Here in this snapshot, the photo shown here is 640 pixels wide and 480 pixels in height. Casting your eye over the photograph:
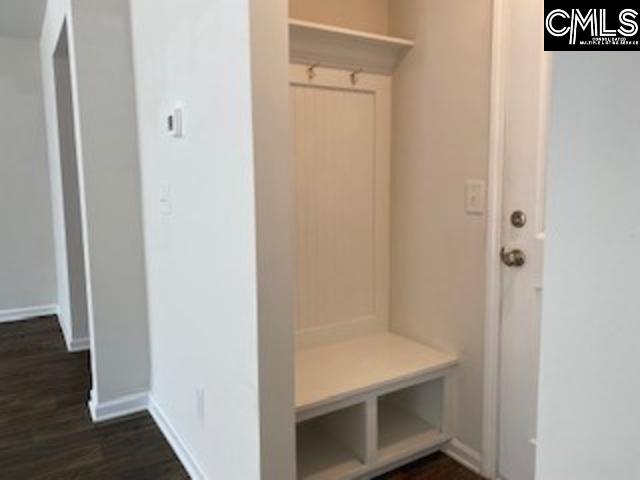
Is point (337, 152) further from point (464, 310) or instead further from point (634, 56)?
point (634, 56)

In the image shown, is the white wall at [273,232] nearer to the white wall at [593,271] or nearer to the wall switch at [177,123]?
the wall switch at [177,123]

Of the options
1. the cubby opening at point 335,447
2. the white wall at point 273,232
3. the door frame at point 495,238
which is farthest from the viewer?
the cubby opening at point 335,447

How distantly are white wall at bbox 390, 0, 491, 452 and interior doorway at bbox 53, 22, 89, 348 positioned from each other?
7.58 ft

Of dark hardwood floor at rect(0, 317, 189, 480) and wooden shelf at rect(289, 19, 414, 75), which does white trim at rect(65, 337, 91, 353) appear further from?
wooden shelf at rect(289, 19, 414, 75)

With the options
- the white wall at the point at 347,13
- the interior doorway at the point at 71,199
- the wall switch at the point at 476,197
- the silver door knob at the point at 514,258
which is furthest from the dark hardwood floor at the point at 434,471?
the interior doorway at the point at 71,199

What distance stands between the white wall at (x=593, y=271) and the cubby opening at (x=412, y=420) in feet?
4.98

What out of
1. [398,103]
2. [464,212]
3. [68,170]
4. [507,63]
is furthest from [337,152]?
[68,170]

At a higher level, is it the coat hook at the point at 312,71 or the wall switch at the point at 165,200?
the coat hook at the point at 312,71

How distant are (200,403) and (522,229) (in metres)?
1.40

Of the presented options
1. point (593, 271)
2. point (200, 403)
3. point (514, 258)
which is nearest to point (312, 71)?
point (514, 258)

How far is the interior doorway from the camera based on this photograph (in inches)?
134

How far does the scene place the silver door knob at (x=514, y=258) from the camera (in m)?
1.84

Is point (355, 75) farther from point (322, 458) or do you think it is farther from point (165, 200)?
point (322, 458)

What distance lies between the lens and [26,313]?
439 cm
